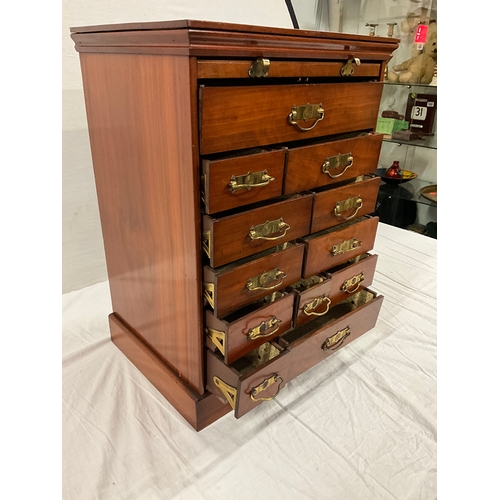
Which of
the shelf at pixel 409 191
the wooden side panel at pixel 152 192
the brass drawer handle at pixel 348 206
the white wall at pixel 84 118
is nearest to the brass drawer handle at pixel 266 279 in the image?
the wooden side panel at pixel 152 192

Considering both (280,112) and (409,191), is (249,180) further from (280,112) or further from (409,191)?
(409,191)

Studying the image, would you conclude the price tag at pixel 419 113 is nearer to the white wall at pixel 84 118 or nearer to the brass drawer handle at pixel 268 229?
the white wall at pixel 84 118

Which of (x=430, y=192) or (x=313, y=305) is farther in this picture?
(x=430, y=192)

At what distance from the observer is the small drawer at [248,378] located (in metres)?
0.78

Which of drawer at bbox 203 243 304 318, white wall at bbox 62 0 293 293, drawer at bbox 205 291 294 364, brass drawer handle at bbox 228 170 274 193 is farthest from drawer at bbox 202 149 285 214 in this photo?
white wall at bbox 62 0 293 293

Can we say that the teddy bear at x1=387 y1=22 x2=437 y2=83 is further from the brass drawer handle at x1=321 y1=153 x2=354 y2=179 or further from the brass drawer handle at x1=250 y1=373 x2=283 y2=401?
the brass drawer handle at x1=250 y1=373 x2=283 y2=401

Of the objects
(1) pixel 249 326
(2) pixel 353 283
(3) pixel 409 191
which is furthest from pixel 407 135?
(1) pixel 249 326

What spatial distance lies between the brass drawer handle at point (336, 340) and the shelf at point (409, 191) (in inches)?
50.1

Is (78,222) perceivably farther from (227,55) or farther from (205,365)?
(227,55)

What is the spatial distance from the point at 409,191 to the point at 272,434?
1.65 m

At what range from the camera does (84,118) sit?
3.95ft

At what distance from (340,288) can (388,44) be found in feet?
1.89

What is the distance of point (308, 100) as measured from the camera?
2.58ft

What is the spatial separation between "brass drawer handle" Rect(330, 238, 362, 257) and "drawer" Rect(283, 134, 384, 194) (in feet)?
0.52
